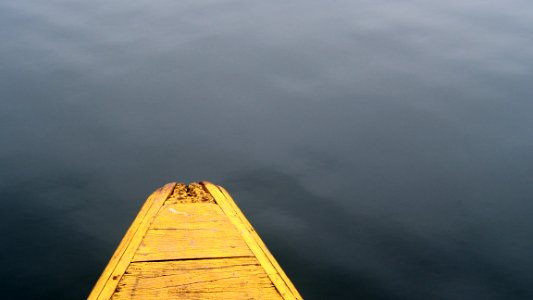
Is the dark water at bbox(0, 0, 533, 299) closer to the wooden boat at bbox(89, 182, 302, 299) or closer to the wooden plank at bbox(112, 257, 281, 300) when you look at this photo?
the wooden boat at bbox(89, 182, 302, 299)

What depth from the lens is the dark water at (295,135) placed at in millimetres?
6535

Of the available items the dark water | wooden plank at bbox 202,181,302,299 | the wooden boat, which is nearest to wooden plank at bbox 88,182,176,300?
the wooden boat

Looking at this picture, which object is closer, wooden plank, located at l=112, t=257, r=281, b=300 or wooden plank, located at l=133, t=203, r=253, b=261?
wooden plank, located at l=112, t=257, r=281, b=300

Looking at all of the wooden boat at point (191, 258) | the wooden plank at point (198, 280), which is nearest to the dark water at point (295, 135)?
the wooden boat at point (191, 258)

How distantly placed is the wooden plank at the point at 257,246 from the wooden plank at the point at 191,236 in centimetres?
4

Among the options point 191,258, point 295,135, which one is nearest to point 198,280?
point 191,258

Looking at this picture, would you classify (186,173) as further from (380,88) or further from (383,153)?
(380,88)

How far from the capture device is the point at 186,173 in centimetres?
780

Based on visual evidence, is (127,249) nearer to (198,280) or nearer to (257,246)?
(198,280)

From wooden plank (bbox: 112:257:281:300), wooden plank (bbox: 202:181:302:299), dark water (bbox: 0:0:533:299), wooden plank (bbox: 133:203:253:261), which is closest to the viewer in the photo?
wooden plank (bbox: 112:257:281:300)

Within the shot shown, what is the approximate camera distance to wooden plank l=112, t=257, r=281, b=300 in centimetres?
299

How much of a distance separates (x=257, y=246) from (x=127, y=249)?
78cm

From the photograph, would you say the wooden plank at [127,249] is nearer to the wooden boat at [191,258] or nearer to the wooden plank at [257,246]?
the wooden boat at [191,258]

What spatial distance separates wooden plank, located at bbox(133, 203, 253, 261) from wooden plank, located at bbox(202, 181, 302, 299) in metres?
0.04
